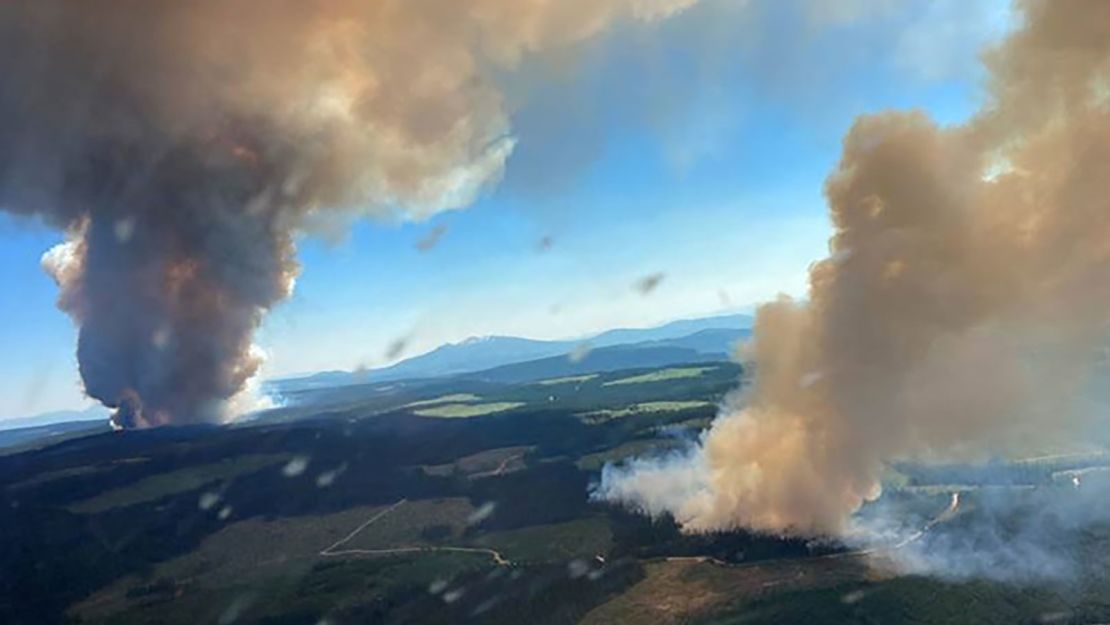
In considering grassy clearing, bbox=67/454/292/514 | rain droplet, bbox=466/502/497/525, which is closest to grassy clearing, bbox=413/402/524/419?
grassy clearing, bbox=67/454/292/514

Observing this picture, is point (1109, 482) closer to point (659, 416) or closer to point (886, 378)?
point (886, 378)

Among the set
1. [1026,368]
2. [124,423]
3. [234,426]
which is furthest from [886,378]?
[124,423]

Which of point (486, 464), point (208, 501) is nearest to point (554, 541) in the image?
point (486, 464)

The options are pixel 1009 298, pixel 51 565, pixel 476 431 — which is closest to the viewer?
pixel 1009 298

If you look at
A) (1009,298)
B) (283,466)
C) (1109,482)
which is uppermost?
(1009,298)

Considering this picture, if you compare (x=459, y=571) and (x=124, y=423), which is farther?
(x=124, y=423)

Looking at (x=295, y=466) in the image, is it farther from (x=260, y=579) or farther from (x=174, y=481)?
(x=260, y=579)

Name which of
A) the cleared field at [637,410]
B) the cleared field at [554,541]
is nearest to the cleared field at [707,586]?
the cleared field at [554,541]
